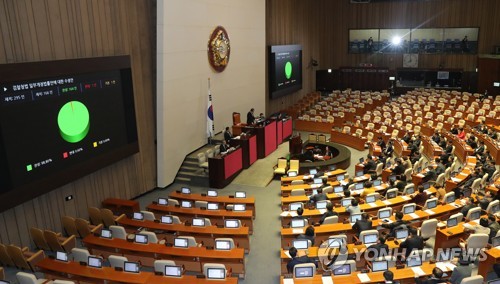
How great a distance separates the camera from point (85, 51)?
13.0 metres

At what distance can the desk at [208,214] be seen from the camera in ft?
40.3

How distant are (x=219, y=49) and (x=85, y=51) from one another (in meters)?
7.61

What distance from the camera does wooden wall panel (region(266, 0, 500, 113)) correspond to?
31781 millimetres

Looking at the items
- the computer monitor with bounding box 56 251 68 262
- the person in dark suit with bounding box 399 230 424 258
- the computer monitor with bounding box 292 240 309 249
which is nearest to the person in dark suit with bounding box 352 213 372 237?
the person in dark suit with bounding box 399 230 424 258

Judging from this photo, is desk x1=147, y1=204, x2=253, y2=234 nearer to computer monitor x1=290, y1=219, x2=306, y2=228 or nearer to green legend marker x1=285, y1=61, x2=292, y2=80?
computer monitor x1=290, y1=219, x2=306, y2=228

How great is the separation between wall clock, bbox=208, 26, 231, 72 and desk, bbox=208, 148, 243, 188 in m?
4.67

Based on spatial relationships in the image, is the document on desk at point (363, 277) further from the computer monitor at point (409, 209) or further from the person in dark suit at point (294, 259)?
the computer monitor at point (409, 209)

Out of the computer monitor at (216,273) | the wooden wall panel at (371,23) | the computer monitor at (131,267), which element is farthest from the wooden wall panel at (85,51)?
the wooden wall panel at (371,23)

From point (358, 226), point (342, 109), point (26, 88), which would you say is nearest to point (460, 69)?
point (342, 109)

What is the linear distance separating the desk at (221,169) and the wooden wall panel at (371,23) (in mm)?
12195

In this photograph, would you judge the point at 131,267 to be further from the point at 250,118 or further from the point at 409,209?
the point at 250,118

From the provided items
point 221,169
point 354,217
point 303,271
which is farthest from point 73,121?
point 354,217

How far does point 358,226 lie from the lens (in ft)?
34.3

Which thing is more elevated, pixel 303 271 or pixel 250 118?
pixel 250 118
